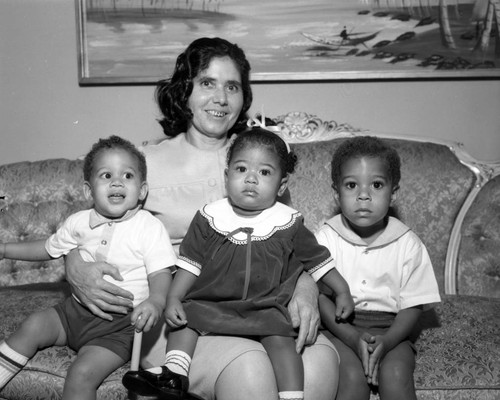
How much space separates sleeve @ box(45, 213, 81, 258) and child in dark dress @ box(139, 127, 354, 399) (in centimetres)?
43

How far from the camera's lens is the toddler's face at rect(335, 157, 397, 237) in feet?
7.64

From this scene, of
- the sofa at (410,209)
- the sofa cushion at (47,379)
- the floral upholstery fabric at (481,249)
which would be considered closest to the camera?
the sofa cushion at (47,379)

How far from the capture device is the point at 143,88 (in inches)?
145

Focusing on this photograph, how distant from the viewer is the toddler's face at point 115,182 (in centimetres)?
232

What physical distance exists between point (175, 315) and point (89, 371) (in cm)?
34

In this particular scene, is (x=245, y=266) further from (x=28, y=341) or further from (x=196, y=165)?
(x=28, y=341)

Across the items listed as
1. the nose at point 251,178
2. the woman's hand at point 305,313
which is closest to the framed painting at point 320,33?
the nose at point 251,178

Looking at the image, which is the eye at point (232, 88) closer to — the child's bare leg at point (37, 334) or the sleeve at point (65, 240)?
the sleeve at point (65, 240)

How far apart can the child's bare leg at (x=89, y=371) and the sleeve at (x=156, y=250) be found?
33 centimetres

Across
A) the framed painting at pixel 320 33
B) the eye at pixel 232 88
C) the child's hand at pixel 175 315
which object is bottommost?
the child's hand at pixel 175 315

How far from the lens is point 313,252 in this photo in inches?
91.7

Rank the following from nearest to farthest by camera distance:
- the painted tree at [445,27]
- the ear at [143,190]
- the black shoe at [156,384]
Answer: the black shoe at [156,384], the ear at [143,190], the painted tree at [445,27]

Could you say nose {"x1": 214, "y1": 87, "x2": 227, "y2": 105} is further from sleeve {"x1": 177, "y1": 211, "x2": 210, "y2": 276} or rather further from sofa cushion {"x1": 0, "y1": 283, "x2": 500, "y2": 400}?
sofa cushion {"x1": 0, "y1": 283, "x2": 500, "y2": 400}

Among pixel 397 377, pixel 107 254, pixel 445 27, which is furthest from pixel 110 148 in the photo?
pixel 445 27
